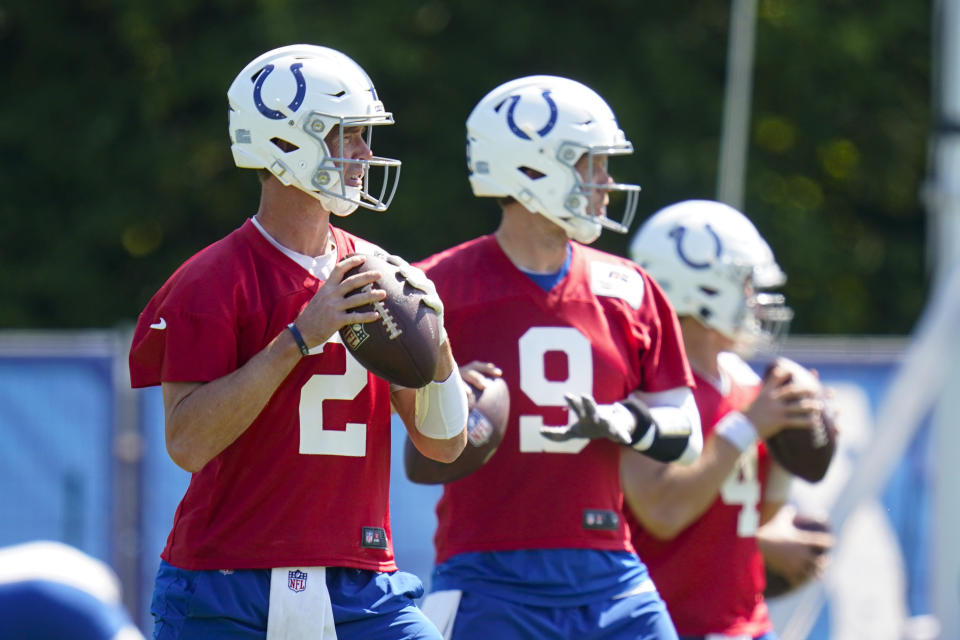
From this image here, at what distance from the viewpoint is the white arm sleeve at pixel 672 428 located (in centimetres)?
450

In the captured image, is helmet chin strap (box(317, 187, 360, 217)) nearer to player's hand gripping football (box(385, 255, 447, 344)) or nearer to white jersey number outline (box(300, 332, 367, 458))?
player's hand gripping football (box(385, 255, 447, 344))

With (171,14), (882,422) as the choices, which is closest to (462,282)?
(882,422)

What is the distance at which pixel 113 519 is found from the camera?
7.88m

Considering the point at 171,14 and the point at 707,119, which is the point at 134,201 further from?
the point at 707,119

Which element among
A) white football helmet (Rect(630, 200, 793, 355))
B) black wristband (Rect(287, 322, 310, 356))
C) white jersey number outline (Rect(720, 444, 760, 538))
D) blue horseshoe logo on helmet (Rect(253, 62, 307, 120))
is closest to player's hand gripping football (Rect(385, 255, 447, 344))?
black wristband (Rect(287, 322, 310, 356))

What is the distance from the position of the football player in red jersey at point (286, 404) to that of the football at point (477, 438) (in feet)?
1.19

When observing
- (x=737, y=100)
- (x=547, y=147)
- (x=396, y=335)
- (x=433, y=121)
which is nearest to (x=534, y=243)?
(x=547, y=147)

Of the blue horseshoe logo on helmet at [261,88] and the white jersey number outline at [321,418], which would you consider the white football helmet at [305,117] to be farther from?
the white jersey number outline at [321,418]

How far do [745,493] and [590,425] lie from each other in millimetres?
1338

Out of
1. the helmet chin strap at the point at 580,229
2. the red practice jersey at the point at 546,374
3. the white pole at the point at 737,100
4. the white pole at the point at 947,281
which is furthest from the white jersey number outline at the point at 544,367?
the white pole at the point at 737,100

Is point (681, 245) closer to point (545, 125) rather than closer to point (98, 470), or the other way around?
point (545, 125)

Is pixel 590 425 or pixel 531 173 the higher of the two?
pixel 531 173

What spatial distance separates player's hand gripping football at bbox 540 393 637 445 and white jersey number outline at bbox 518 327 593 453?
0.61 feet

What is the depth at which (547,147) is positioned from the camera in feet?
15.4
